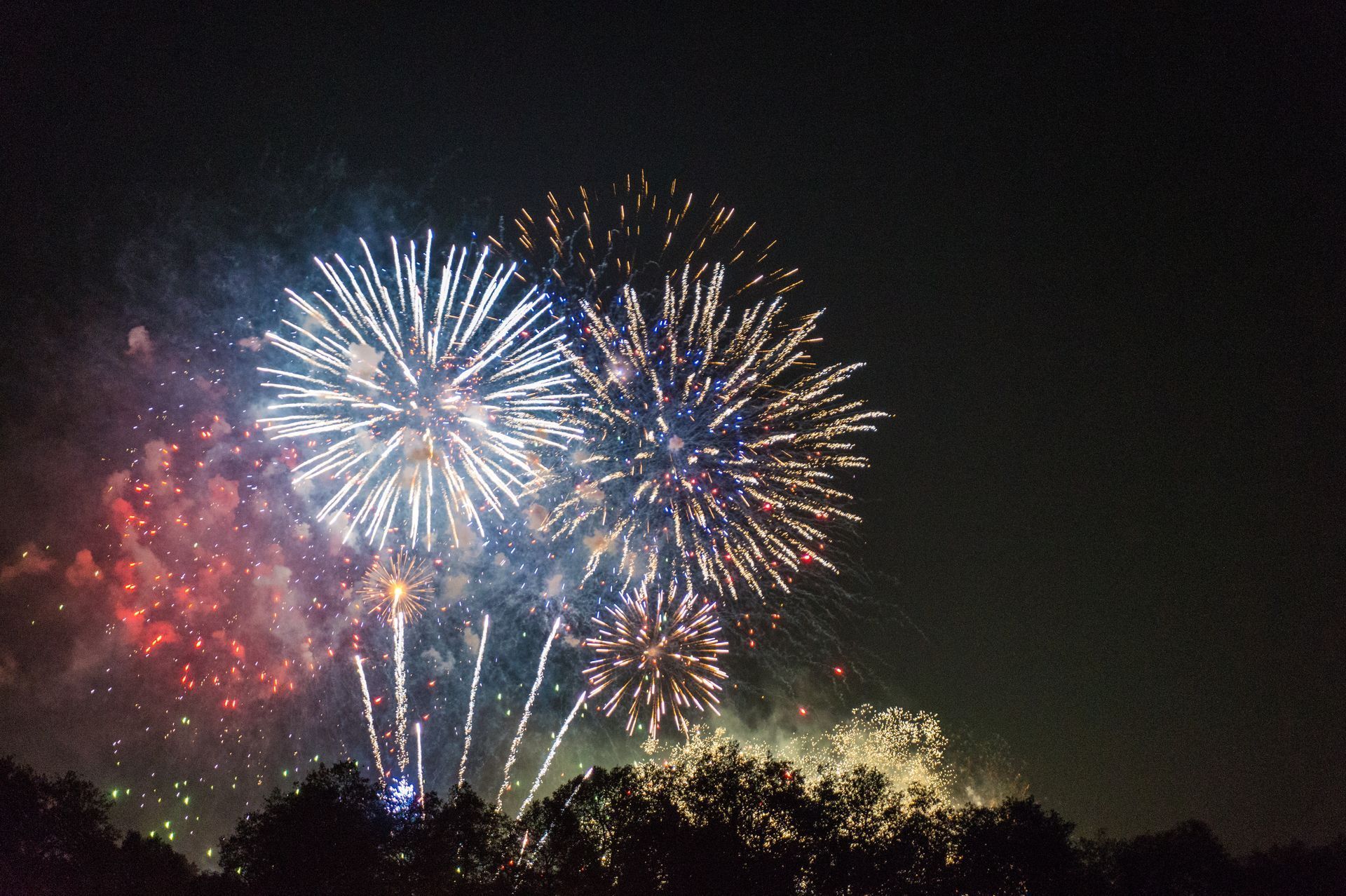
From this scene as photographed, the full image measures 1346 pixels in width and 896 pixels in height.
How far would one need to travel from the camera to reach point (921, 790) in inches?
880

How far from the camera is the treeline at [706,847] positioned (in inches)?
823

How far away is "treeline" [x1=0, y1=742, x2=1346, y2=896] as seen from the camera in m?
20.9

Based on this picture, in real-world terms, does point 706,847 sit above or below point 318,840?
below

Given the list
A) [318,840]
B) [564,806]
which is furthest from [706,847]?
[318,840]

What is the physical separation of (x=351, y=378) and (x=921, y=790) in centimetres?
2109

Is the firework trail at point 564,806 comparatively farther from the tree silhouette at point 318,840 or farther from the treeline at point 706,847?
the tree silhouette at point 318,840

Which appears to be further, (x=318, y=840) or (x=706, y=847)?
(x=318, y=840)

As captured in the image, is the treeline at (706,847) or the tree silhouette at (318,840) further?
the tree silhouette at (318,840)

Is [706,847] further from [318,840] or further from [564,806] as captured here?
[318,840]

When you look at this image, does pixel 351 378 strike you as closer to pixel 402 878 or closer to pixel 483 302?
pixel 483 302

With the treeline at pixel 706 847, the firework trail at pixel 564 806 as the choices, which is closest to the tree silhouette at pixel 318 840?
the treeline at pixel 706 847

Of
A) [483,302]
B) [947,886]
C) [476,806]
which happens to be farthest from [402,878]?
[483,302]

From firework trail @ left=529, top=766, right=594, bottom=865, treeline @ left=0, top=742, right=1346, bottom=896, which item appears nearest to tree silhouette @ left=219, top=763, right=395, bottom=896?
treeline @ left=0, top=742, right=1346, bottom=896

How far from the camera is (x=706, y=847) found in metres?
21.3
